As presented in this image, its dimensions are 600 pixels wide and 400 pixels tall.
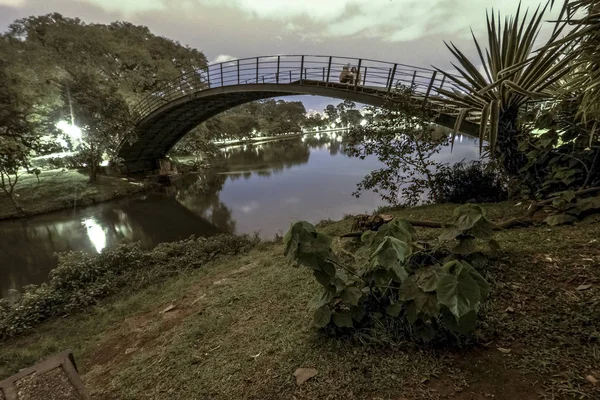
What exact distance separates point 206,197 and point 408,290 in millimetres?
14889

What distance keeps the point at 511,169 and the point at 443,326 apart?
4402mm

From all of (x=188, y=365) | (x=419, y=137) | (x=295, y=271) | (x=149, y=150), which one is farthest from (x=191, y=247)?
(x=149, y=150)

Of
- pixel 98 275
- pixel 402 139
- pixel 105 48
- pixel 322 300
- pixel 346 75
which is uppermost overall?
pixel 105 48

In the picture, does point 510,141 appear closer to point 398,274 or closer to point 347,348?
point 398,274

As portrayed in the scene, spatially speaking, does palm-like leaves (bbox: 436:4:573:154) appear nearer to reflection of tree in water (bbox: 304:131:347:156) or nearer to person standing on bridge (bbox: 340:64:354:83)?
person standing on bridge (bbox: 340:64:354:83)

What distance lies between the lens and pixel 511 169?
504 centimetres

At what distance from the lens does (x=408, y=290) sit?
1.75 metres

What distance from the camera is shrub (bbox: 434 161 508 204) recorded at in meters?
6.15

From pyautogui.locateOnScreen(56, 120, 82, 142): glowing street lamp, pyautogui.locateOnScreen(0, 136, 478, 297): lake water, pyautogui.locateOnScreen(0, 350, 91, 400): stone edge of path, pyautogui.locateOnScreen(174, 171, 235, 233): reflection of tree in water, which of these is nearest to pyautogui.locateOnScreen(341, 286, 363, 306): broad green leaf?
pyautogui.locateOnScreen(0, 350, 91, 400): stone edge of path

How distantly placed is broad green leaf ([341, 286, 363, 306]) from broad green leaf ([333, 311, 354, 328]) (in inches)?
6.0

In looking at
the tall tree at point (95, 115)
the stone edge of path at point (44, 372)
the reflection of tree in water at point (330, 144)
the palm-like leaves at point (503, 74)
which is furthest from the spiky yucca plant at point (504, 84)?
the reflection of tree in water at point (330, 144)

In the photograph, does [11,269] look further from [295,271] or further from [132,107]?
[132,107]

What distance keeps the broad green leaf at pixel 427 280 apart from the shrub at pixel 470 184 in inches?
204

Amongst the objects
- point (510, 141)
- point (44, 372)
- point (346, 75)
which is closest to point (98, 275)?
point (44, 372)
